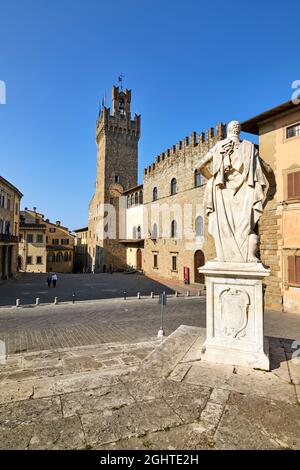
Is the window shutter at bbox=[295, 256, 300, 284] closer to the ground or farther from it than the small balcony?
closer to the ground

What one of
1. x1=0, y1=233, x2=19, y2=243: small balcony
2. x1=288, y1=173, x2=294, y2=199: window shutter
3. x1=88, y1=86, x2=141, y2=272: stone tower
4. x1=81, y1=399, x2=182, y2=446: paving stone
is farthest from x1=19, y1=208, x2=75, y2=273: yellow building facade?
x1=81, y1=399, x2=182, y2=446: paving stone

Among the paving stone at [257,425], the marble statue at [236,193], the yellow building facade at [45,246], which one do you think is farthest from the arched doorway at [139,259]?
the paving stone at [257,425]

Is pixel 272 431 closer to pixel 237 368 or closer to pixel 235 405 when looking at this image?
pixel 235 405

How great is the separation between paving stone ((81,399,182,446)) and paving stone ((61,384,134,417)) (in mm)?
105

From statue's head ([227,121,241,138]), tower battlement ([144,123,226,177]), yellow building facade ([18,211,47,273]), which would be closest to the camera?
statue's head ([227,121,241,138])

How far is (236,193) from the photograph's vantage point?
13.6ft

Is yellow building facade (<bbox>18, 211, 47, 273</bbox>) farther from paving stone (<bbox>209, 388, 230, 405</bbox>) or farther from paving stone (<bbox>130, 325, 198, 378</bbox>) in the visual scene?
paving stone (<bbox>209, 388, 230, 405</bbox>)

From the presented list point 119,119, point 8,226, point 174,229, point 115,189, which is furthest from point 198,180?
point 119,119

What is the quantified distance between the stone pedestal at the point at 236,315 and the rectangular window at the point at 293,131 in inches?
500

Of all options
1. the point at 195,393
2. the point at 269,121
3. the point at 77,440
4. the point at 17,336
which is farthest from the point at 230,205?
the point at 269,121

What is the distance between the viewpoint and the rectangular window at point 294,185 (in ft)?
43.7

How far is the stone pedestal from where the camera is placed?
3.73 metres
